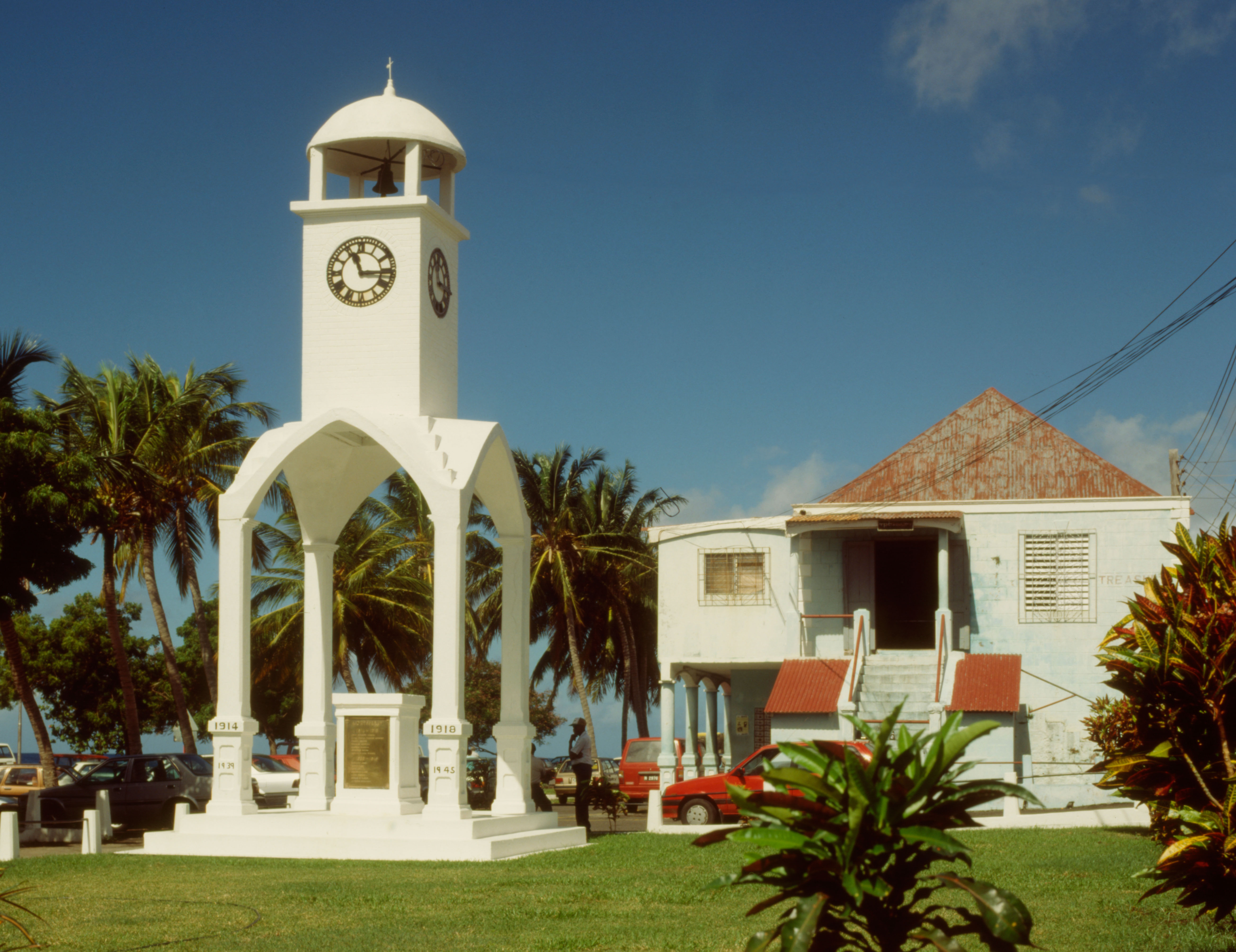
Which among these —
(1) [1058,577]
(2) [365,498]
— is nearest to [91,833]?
(2) [365,498]

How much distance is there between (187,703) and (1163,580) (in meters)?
48.8

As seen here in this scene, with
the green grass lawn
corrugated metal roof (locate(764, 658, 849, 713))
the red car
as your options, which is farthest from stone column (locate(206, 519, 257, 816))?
corrugated metal roof (locate(764, 658, 849, 713))

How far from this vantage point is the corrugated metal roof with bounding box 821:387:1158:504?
30.2m

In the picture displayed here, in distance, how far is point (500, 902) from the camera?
39.0 feet

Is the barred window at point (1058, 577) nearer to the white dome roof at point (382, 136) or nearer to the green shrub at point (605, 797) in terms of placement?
the green shrub at point (605, 797)

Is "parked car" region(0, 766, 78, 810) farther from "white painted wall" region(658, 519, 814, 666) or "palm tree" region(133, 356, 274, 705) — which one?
"white painted wall" region(658, 519, 814, 666)

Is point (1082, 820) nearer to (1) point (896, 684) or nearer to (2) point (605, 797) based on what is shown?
(2) point (605, 797)

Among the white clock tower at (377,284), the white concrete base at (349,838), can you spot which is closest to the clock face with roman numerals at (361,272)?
the white clock tower at (377,284)

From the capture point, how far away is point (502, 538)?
2038cm

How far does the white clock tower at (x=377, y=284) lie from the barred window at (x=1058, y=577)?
547 inches

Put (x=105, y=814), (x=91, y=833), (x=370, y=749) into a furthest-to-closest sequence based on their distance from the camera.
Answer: (x=105, y=814) < (x=370, y=749) < (x=91, y=833)

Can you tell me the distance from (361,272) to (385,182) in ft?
5.92

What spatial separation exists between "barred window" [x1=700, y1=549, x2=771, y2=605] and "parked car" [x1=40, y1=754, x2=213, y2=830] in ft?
36.8

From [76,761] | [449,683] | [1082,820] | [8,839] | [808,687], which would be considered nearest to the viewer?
[8,839]
